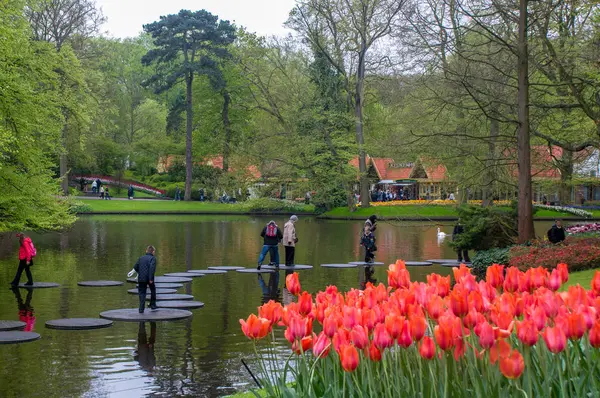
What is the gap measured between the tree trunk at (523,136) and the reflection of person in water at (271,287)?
782 cm

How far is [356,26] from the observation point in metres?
62.1

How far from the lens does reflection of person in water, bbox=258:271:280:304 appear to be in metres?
20.1

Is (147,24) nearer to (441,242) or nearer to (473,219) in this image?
(441,242)

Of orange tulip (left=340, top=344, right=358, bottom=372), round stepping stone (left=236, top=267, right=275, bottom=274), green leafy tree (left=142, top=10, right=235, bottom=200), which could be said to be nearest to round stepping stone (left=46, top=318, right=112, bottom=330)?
round stepping stone (left=236, top=267, right=275, bottom=274)

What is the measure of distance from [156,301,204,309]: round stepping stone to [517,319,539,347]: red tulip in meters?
13.9

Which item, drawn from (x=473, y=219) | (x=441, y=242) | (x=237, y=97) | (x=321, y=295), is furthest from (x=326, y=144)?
(x=321, y=295)

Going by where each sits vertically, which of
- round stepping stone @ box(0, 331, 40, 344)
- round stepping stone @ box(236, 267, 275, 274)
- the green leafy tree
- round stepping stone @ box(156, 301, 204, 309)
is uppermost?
the green leafy tree

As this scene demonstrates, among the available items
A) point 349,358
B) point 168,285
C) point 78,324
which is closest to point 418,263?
point 168,285

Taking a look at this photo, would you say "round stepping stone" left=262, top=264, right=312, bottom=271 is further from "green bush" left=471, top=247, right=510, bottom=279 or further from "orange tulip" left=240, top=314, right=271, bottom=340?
"orange tulip" left=240, top=314, right=271, bottom=340

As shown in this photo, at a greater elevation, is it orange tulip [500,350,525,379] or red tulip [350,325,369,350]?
red tulip [350,325,369,350]

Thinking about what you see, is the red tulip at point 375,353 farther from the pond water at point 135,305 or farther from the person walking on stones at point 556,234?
the person walking on stones at point 556,234

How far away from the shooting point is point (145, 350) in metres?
13.5

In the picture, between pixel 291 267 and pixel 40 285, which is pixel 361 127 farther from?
pixel 40 285

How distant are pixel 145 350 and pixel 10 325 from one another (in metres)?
3.34
